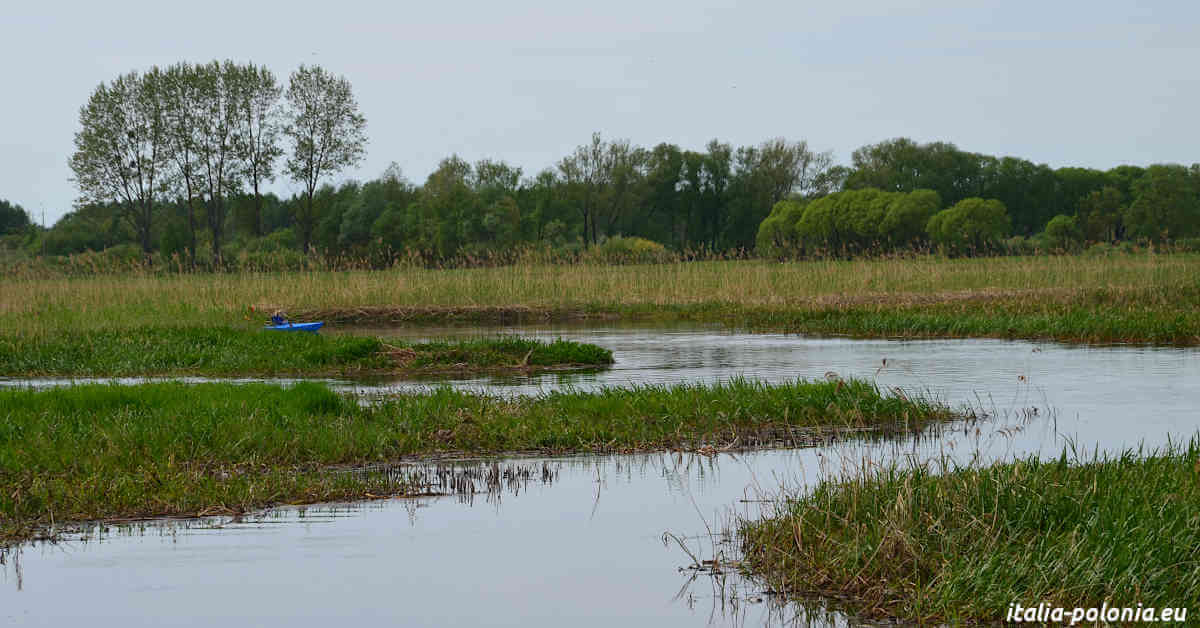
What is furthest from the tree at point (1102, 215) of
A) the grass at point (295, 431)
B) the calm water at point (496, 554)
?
the calm water at point (496, 554)

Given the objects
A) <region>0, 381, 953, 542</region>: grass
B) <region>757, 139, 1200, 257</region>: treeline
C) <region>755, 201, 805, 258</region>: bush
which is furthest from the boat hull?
<region>755, 201, 805, 258</region>: bush

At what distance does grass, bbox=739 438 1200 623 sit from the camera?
20.8ft

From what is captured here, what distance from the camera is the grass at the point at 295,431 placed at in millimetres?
9211

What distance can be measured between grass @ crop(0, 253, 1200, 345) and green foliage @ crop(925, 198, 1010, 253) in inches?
1734

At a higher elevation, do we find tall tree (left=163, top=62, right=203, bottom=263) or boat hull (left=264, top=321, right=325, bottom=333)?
tall tree (left=163, top=62, right=203, bottom=263)

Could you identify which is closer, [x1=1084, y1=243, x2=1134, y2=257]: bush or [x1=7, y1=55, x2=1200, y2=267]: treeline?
[x1=1084, y1=243, x2=1134, y2=257]: bush

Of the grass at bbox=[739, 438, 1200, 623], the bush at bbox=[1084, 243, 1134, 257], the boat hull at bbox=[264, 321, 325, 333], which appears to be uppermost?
the bush at bbox=[1084, 243, 1134, 257]

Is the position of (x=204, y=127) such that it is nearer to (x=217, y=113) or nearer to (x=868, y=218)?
(x=217, y=113)

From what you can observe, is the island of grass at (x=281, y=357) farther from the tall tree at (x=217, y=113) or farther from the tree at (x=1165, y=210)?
the tree at (x=1165, y=210)

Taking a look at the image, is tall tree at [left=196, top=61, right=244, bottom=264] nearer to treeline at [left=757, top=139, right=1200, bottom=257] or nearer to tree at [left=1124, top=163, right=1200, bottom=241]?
treeline at [left=757, top=139, right=1200, bottom=257]

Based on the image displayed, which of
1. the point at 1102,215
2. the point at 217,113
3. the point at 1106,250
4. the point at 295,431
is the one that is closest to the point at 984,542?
the point at 295,431

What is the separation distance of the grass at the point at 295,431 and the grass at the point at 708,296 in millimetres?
12187

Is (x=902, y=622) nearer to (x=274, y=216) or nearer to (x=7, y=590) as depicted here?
(x=7, y=590)

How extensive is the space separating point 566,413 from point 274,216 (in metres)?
123
